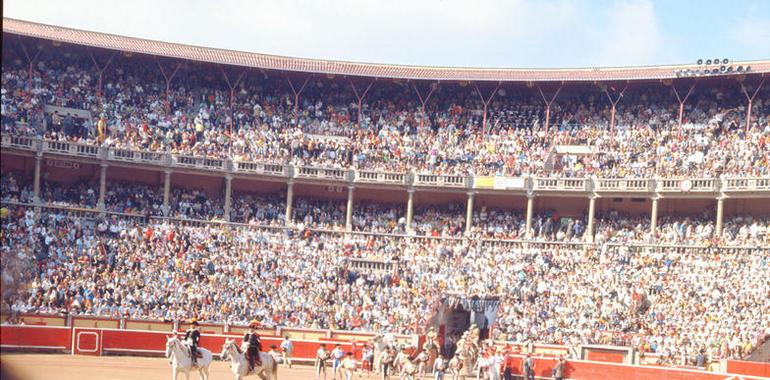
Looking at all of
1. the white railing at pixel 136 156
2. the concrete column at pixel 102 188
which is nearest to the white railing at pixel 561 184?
the white railing at pixel 136 156

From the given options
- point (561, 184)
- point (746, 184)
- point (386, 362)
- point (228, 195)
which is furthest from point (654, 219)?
point (228, 195)

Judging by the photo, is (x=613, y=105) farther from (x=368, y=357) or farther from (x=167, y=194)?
(x=167, y=194)

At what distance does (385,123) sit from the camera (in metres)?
53.4

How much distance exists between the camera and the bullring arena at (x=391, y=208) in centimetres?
3766

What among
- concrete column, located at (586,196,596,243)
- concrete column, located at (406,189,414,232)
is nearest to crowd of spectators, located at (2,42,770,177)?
concrete column, located at (406,189,414,232)

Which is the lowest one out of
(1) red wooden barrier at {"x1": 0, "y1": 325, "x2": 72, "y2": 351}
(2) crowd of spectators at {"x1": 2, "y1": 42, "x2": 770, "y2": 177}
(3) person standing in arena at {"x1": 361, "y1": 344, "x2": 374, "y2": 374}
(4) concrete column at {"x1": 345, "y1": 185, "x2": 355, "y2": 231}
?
(3) person standing in arena at {"x1": 361, "y1": 344, "x2": 374, "y2": 374}

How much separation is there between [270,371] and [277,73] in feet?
99.6

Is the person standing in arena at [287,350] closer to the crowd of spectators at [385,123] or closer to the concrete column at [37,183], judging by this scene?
the crowd of spectators at [385,123]

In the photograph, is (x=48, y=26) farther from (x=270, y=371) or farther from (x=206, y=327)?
(x=270, y=371)

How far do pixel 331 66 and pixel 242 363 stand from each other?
3154 cm

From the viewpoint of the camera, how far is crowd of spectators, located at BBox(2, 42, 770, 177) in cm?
4775

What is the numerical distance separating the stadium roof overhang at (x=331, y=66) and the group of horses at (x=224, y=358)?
28.3 metres

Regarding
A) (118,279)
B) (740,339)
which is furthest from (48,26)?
(740,339)

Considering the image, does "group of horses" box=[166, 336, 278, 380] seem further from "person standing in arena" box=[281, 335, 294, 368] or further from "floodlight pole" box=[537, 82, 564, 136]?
"floodlight pole" box=[537, 82, 564, 136]
